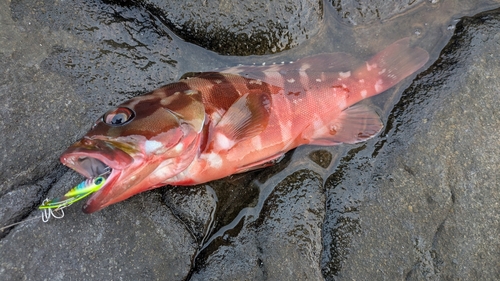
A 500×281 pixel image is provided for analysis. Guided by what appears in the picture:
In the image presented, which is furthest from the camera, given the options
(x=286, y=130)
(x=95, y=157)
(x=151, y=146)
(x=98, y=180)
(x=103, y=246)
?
(x=286, y=130)

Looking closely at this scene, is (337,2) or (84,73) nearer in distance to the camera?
(84,73)

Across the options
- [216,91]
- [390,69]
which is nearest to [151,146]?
[216,91]

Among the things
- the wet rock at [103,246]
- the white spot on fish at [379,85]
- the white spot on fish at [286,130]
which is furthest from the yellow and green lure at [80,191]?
the white spot on fish at [379,85]

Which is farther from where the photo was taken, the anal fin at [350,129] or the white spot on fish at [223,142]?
the anal fin at [350,129]

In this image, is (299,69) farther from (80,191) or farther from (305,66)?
(80,191)

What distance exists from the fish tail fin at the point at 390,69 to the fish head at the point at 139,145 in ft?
5.77

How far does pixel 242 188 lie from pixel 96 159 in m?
1.40

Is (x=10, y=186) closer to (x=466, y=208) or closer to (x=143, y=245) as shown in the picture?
(x=143, y=245)

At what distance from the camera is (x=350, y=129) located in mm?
3691

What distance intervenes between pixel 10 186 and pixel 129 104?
1229 mm

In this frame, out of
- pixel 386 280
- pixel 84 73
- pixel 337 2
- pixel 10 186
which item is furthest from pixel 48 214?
pixel 337 2

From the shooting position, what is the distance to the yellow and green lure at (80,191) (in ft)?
8.54

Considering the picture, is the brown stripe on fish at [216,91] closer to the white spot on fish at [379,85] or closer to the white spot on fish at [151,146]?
the white spot on fish at [151,146]

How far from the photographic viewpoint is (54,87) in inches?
131
